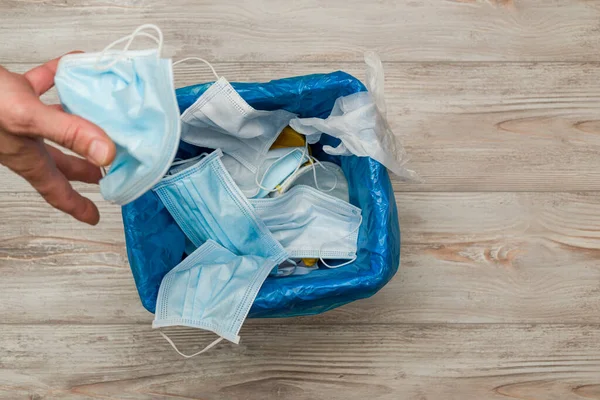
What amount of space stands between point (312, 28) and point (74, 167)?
1.54ft

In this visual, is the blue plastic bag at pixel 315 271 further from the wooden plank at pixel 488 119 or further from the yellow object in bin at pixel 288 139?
the wooden plank at pixel 488 119

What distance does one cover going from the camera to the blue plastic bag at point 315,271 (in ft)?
2.34

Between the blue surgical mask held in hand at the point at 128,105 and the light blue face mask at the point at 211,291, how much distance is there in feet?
0.67

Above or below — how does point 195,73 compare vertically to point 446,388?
above

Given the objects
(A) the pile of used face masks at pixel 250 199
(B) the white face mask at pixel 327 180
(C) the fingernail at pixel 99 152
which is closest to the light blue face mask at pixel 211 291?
(A) the pile of used face masks at pixel 250 199

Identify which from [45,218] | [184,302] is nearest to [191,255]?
[184,302]

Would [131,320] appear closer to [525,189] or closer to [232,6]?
[232,6]

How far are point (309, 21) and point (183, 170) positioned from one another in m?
0.37

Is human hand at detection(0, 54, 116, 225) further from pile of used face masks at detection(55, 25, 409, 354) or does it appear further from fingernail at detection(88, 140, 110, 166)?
pile of used face masks at detection(55, 25, 409, 354)

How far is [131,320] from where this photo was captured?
0.94m

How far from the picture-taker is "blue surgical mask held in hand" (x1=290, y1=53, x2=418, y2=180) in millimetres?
745

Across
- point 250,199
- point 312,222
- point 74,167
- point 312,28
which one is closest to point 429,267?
point 312,222

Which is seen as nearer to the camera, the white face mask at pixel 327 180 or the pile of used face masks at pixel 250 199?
the pile of used face masks at pixel 250 199

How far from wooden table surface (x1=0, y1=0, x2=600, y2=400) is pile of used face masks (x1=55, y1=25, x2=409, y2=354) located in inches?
6.4
